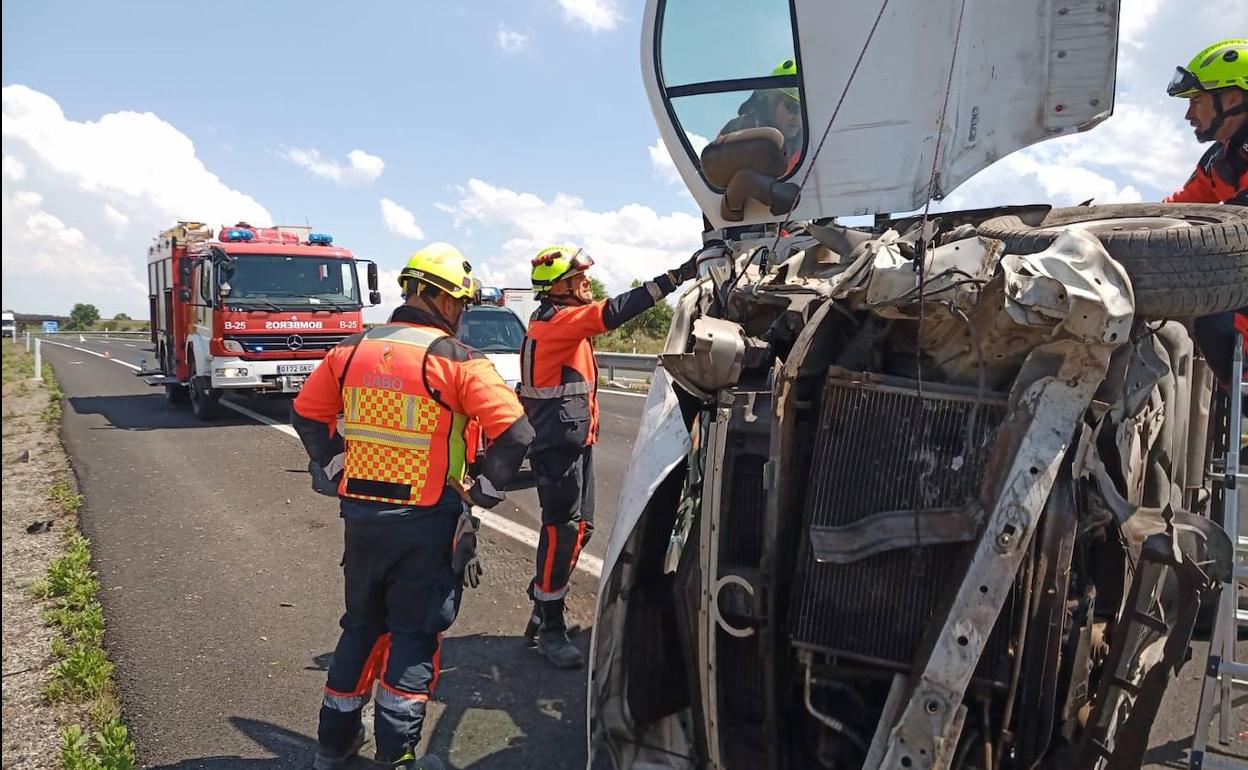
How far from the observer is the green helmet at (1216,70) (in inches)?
135

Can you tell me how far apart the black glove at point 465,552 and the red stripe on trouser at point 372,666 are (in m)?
0.40

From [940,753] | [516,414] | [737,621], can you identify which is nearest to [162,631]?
[516,414]

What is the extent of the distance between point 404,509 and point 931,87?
2.90 meters

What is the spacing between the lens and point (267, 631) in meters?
3.92

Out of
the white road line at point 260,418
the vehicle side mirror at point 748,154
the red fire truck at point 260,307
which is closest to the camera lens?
the vehicle side mirror at point 748,154

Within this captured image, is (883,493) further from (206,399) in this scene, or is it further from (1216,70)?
(206,399)

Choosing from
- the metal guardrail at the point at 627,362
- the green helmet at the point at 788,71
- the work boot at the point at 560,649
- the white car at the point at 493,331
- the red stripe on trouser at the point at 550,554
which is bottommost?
the work boot at the point at 560,649

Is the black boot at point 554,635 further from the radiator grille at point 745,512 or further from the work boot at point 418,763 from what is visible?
the radiator grille at point 745,512

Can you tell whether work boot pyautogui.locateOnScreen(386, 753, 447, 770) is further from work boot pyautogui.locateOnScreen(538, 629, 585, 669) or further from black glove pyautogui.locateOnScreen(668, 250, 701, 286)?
black glove pyautogui.locateOnScreen(668, 250, 701, 286)

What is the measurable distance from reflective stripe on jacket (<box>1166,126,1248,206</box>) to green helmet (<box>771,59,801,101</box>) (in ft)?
6.17

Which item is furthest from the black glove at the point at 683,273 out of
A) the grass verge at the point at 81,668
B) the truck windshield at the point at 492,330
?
the truck windshield at the point at 492,330

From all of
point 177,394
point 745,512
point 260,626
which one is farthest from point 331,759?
point 177,394

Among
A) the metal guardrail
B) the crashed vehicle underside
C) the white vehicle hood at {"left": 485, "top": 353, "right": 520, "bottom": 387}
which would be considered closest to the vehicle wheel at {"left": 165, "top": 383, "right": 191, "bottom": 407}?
the metal guardrail

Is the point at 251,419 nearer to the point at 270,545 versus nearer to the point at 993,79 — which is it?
the point at 270,545
